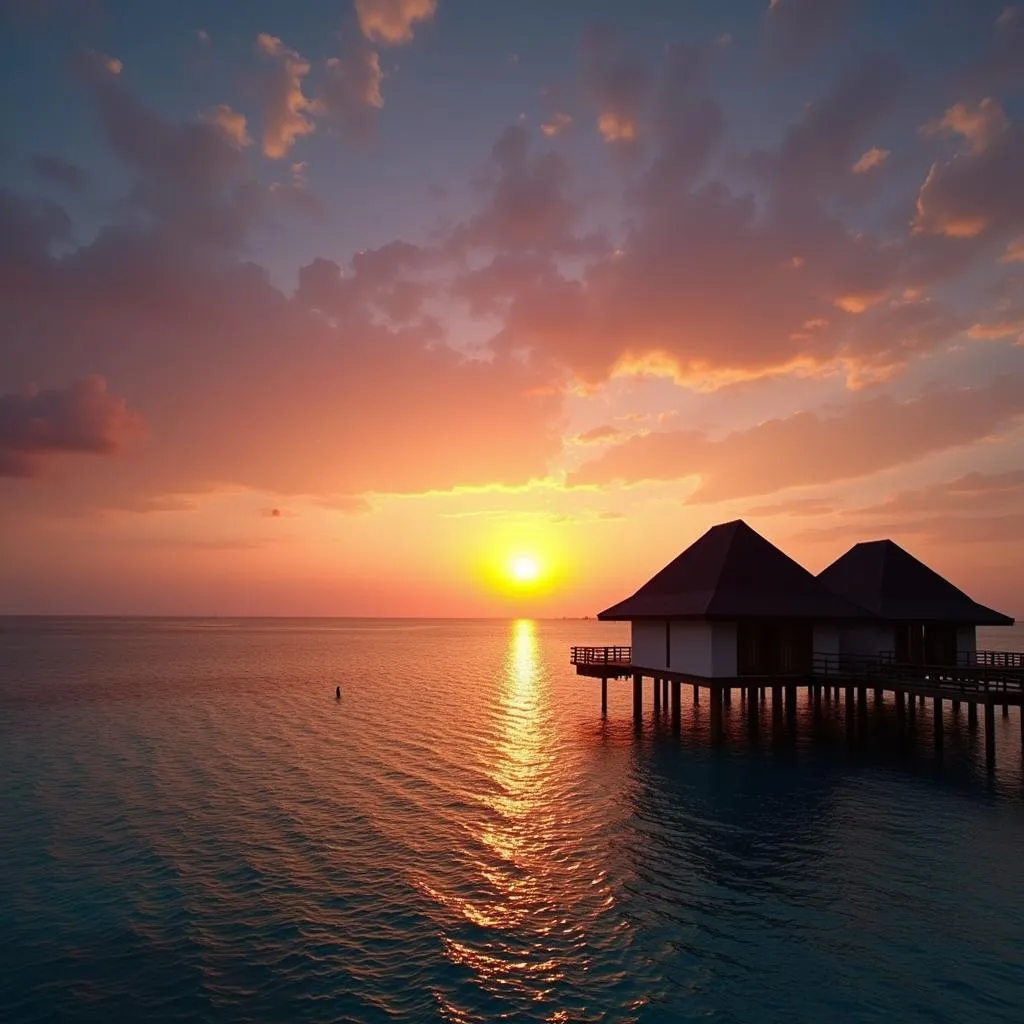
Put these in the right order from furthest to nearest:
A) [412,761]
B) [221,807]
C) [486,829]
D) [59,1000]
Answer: [412,761]
[221,807]
[486,829]
[59,1000]

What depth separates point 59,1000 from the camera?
1271 centimetres

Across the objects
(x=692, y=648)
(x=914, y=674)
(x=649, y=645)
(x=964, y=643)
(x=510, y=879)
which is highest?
(x=964, y=643)

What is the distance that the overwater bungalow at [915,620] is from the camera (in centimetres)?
3822

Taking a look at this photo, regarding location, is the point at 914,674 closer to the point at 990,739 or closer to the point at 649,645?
the point at 990,739

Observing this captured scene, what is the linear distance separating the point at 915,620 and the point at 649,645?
14.7 m

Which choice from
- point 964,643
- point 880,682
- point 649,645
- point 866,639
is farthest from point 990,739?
point 649,645

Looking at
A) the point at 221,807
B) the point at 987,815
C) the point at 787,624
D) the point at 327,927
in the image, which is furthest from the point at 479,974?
the point at 787,624

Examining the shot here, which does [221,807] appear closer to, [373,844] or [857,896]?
[373,844]

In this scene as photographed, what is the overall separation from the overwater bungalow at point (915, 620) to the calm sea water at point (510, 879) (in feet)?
15.9

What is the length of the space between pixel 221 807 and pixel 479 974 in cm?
1505

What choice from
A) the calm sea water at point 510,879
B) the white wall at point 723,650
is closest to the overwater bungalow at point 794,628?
the white wall at point 723,650

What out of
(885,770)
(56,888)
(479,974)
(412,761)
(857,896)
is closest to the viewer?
(479,974)

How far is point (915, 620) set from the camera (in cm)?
3784

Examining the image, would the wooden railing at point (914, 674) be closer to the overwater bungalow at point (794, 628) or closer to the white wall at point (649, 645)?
the overwater bungalow at point (794, 628)
